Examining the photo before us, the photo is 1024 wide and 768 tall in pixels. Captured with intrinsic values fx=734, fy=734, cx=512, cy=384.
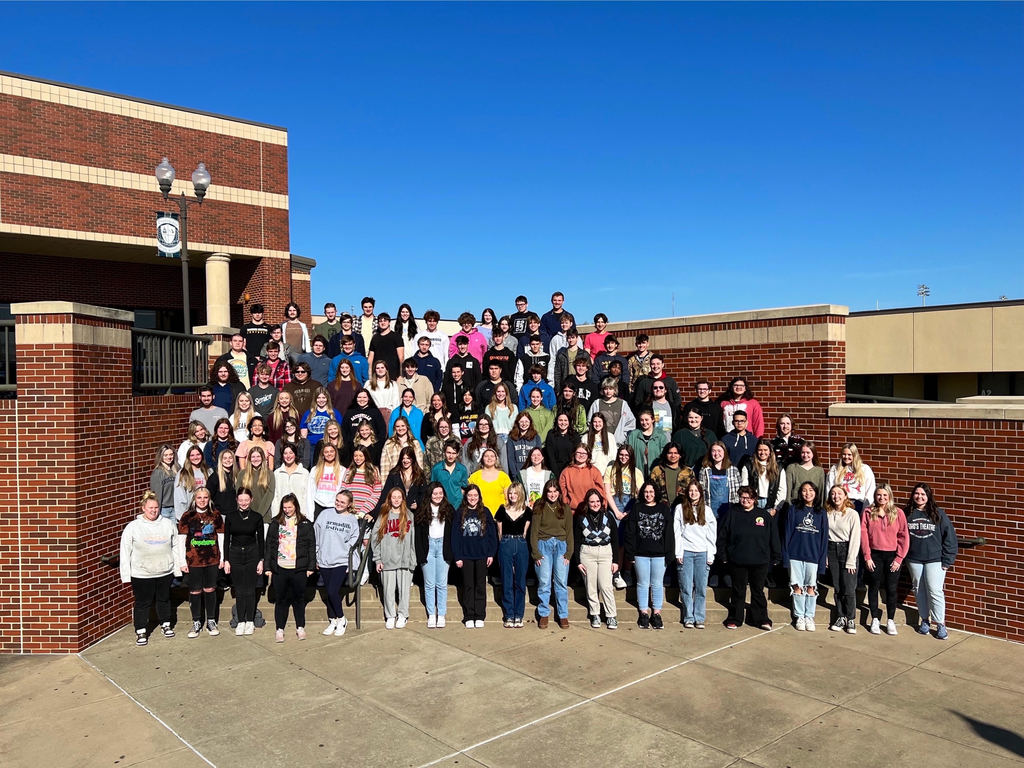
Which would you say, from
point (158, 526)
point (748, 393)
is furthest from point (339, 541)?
point (748, 393)

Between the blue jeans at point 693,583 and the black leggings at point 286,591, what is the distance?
4.33 m

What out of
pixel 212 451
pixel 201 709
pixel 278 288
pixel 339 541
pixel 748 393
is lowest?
pixel 201 709

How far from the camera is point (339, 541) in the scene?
27.6ft

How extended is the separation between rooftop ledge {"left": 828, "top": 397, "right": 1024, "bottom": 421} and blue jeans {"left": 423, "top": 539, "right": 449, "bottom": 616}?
5.55 meters

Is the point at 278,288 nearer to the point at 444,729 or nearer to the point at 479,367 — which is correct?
the point at 479,367

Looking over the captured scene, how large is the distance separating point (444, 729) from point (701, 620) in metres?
3.72

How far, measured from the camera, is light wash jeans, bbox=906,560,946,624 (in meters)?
8.20

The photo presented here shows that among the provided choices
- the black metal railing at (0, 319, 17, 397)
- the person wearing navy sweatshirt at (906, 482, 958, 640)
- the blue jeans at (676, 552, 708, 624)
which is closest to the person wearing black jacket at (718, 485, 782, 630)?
the blue jeans at (676, 552, 708, 624)

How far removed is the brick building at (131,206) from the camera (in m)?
19.6

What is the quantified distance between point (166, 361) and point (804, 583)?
8960mm

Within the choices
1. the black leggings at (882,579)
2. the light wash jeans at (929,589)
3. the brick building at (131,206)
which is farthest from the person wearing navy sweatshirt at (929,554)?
the brick building at (131,206)

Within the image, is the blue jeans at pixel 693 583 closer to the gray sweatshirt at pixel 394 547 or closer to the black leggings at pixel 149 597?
the gray sweatshirt at pixel 394 547

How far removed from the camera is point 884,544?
27.3ft

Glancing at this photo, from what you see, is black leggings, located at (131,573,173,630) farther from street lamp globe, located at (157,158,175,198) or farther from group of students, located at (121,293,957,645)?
street lamp globe, located at (157,158,175,198)
